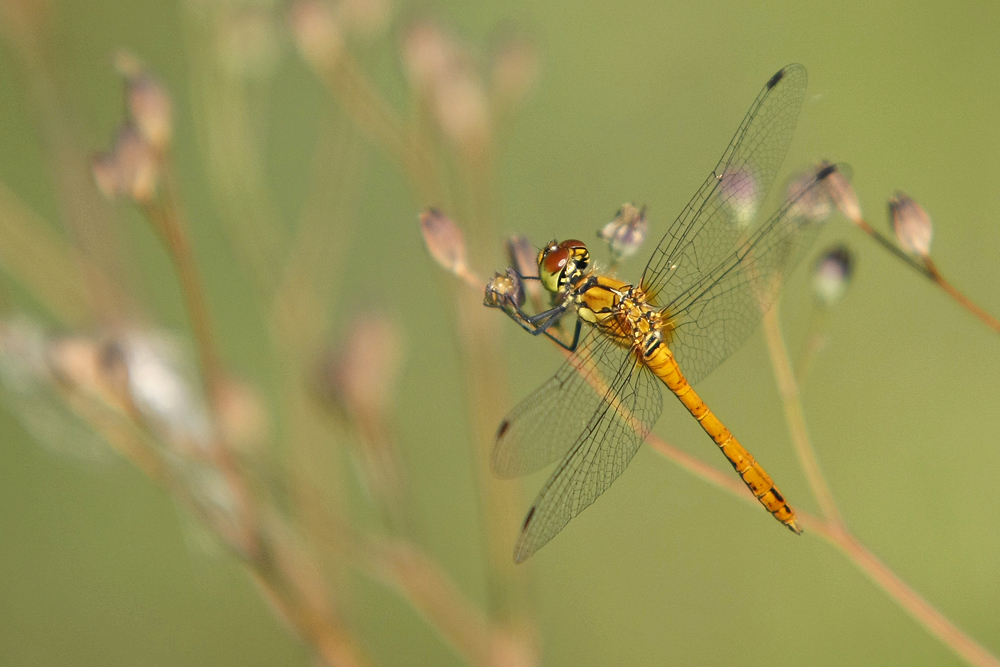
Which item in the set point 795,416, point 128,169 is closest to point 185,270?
point 128,169

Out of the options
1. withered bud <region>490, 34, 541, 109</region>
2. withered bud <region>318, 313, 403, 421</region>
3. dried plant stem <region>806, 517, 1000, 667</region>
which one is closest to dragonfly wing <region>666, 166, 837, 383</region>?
dried plant stem <region>806, 517, 1000, 667</region>

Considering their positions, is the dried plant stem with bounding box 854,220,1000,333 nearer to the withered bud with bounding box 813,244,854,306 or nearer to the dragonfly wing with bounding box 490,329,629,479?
the withered bud with bounding box 813,244,854,306

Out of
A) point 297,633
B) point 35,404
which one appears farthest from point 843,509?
point 35,404

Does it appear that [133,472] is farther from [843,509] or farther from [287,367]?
[843,509]

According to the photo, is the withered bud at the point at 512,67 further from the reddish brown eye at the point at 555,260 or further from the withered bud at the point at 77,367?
the withered bud at the point at 77,367

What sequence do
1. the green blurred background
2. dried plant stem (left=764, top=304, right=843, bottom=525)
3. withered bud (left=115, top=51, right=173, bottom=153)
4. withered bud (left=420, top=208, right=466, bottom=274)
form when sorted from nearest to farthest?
dried plant stem (left=764, top=304, right=843, bottom=525)
withered bud (left=420, top=208, right=466, bottom=274)
withered bud (left=115, top=51, right=173, bottom=153)
the green blurred background
